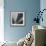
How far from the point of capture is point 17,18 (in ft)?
18.4

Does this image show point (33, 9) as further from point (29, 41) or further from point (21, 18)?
point (29, 41)

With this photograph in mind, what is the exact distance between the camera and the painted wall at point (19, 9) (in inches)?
219

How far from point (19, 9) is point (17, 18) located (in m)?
0.37

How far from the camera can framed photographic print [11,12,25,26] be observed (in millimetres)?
5590

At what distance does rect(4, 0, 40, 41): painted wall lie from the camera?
557cm

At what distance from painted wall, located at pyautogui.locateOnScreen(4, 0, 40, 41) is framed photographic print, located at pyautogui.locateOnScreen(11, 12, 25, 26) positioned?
16 cm

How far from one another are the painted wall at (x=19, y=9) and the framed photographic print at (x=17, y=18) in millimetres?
161

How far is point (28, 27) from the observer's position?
5.60m

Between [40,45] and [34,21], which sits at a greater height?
[34,21]

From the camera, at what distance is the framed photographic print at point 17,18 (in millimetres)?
5590

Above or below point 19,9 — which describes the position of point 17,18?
below

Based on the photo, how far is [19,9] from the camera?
18.3 feet

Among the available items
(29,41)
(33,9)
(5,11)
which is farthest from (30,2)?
(29,41)

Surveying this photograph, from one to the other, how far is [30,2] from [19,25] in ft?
3.38
